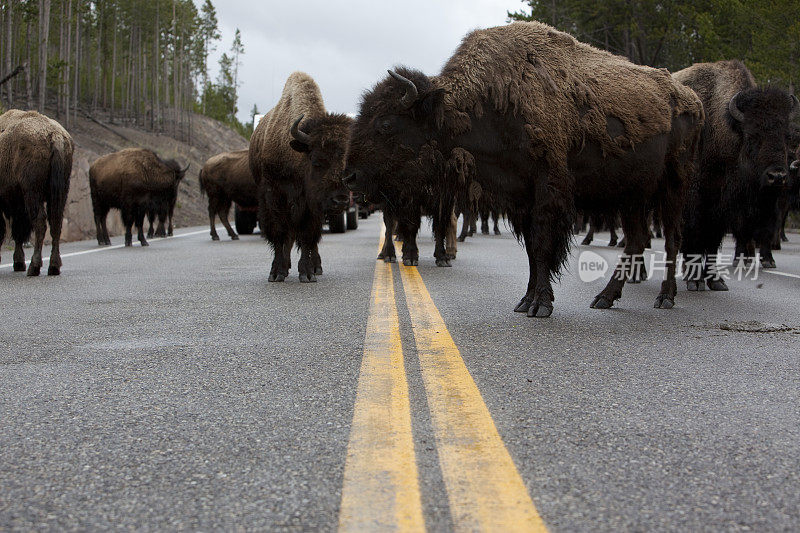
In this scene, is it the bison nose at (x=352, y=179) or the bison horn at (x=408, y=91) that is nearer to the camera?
the bison horn at (x=408, y=91)

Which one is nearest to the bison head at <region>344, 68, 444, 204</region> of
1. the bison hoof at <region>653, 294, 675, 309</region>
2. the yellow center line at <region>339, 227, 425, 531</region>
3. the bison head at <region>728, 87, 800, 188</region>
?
the yellow center line at <region>339, 227, 425, 531</region>

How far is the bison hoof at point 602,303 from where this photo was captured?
659cm

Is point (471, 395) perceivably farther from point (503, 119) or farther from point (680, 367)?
point (503, 119)

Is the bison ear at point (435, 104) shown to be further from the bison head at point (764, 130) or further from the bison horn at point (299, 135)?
the bison head at point (764, 130)

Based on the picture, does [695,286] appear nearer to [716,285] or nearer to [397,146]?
[716,285]

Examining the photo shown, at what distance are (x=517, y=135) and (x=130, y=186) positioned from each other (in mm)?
12157

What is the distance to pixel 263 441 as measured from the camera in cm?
283

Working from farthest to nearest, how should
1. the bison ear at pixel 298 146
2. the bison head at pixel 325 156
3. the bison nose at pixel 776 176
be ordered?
the bison ear at pixel 298 146
the bison head at pixel 325 156
the bison nose at pixel 776 176

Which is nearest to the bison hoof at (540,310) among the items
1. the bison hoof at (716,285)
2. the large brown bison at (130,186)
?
the bison hoof at (716,285)

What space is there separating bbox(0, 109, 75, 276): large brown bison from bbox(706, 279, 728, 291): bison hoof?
675 cm

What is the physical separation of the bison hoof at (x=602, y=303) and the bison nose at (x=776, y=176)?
256 cm

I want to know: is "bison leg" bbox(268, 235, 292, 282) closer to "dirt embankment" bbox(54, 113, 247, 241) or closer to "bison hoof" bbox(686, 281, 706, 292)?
"bison hoof" bbox(686, 281, 706, 292)

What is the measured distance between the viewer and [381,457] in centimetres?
264

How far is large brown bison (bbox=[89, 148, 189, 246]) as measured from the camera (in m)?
16.4
